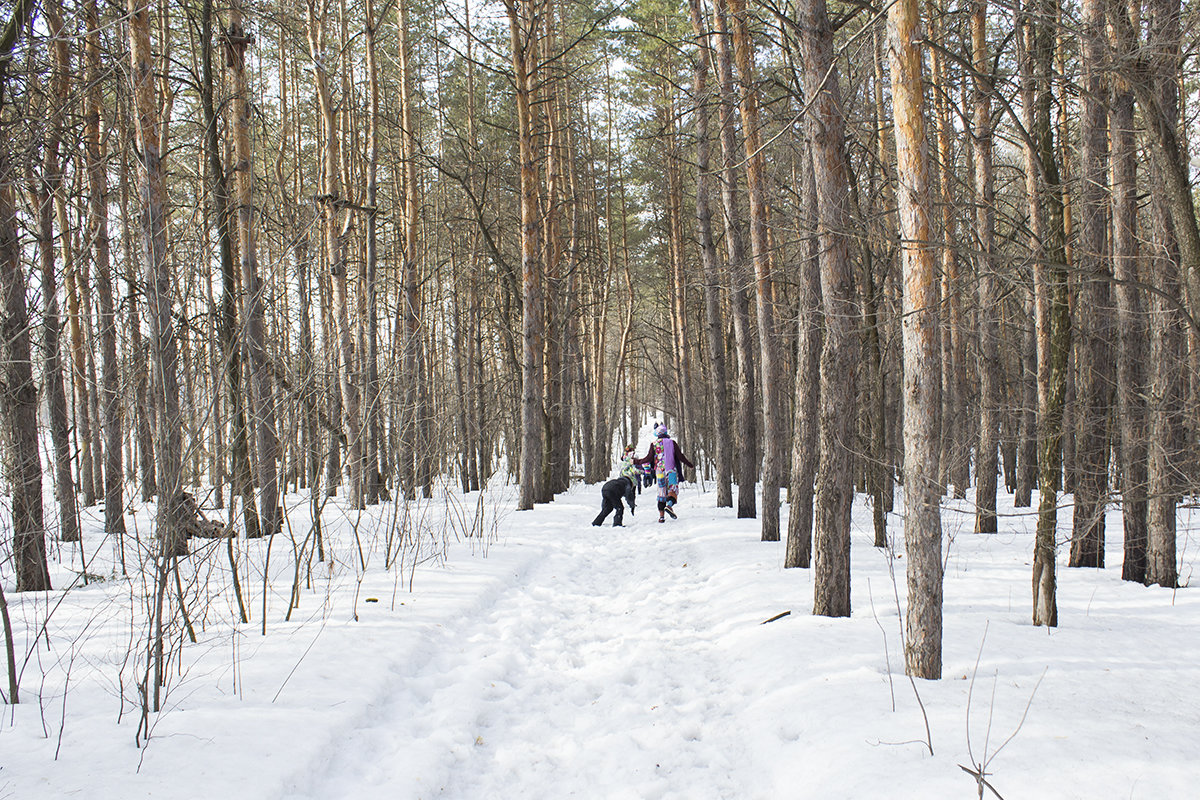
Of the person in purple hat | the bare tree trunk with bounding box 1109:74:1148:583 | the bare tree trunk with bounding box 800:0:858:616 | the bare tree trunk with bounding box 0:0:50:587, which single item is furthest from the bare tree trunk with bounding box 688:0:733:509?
the bare tree trunk with bounding box 0:0:50:587

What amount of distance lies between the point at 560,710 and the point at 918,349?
2834mm

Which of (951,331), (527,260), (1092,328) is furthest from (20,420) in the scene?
(951,331)

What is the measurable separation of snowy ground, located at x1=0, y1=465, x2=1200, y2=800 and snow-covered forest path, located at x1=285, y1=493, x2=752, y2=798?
0.02m

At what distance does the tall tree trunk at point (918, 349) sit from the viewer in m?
3.54

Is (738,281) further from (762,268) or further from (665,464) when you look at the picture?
(665,464)

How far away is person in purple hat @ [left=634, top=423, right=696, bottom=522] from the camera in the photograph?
1103cm

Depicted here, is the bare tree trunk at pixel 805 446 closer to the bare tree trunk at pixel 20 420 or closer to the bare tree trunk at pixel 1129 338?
the bare tree trunk at pixel 1129 338

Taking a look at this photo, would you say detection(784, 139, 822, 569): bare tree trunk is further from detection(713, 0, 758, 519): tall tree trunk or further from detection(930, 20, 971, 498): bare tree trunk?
detection(713, 0, 758, 519): tall tree trunk

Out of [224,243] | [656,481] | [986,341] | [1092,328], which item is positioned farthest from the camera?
[656,481]

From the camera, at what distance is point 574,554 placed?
8.16 metres

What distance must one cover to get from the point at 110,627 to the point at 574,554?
15.8 feet

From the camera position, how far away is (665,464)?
1163cm

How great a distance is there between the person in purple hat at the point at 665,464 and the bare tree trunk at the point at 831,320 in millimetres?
5818

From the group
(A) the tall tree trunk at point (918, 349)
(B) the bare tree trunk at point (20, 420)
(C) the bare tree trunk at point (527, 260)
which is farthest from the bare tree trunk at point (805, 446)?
(B) the bare tree trunk at point (20, 420)
